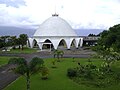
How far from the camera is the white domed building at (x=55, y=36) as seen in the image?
10274 cm

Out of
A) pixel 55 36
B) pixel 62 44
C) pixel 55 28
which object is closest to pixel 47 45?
pixel 55 36

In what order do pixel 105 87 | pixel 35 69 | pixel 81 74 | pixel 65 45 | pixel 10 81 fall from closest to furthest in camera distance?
pixel 35 69, pixel 105 87, pixel 10 81, pixel 81 74, pixel 65 45

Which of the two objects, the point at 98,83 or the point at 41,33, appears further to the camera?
the point at 41,33

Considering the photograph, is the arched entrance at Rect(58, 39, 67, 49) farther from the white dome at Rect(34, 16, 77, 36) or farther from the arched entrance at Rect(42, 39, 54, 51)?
the arched entrance at Rect(42, 39, 54, 51)

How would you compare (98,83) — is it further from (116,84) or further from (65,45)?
(65,45)

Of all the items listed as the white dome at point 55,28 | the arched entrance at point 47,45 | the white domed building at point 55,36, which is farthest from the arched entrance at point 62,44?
the arched entrance at point 47,45

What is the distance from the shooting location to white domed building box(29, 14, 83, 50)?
10274 centimetres

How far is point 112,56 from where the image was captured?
39938 mm

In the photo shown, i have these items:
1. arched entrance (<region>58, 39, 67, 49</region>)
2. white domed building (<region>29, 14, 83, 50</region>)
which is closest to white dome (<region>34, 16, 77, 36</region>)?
white domed building (<region>29, 14, 83, 50</region>)

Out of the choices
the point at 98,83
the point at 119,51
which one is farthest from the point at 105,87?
the point at 119,51

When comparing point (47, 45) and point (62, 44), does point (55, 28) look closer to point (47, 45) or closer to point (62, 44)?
point (62, 44)

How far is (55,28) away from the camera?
11000 cm

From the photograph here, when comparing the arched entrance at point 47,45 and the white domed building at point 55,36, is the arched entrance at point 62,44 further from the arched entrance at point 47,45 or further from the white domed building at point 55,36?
the arched entrance at point 47,45

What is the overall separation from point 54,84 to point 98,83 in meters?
5.37
